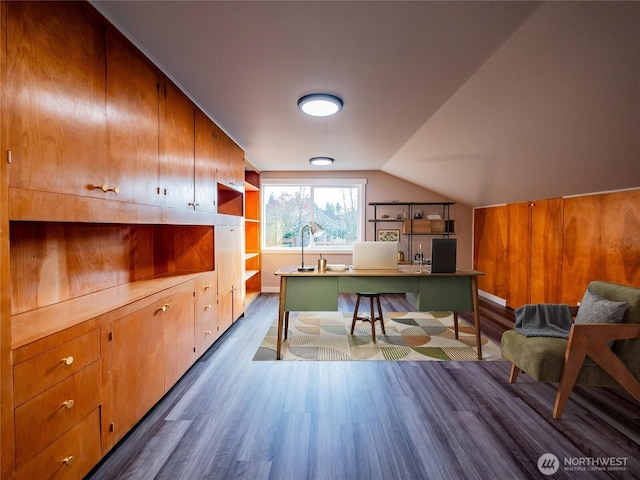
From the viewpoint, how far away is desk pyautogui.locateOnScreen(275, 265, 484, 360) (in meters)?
2.92

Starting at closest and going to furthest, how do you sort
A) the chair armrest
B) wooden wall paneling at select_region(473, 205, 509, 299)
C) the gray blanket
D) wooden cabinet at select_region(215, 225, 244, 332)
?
the chair armrest
the gray blanket
wooden cabinet at select_region(215, 225, 244, 332)
wooden wall paneling at select_region(473, 205, 509, 299)

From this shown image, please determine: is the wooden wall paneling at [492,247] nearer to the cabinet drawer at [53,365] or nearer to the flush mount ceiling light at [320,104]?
the flush mount ceiling light at [320,104]

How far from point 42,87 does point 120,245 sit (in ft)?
4.59

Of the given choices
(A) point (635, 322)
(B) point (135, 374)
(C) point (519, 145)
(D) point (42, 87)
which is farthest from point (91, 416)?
(C) point (519, 145)

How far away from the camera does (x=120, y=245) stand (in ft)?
7.79

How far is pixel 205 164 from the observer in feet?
9.66

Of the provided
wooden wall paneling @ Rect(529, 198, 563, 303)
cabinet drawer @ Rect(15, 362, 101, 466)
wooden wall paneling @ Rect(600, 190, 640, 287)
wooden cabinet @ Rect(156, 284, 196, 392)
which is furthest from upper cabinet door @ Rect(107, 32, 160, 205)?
wooden wall paneling @ Rect(529, 198, 563, 303)

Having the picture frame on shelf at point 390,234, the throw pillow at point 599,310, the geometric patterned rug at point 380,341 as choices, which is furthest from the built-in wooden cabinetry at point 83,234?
the picture frame on shelf at point 390,234

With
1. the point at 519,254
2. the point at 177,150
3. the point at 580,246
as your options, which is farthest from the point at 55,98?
the point at 519,254

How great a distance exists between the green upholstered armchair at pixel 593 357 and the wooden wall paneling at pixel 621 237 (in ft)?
3.15

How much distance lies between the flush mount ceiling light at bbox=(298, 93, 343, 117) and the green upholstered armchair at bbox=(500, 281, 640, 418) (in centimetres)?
237

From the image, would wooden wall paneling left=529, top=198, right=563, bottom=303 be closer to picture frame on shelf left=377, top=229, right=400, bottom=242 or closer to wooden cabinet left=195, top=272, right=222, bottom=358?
picture frame on shelf left=377, top=229, right=400, bottom=242

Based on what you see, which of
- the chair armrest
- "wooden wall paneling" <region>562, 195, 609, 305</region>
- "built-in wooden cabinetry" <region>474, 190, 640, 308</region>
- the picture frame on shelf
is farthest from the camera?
the picture frame on shelf

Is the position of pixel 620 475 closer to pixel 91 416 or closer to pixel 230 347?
pixel 91 416
